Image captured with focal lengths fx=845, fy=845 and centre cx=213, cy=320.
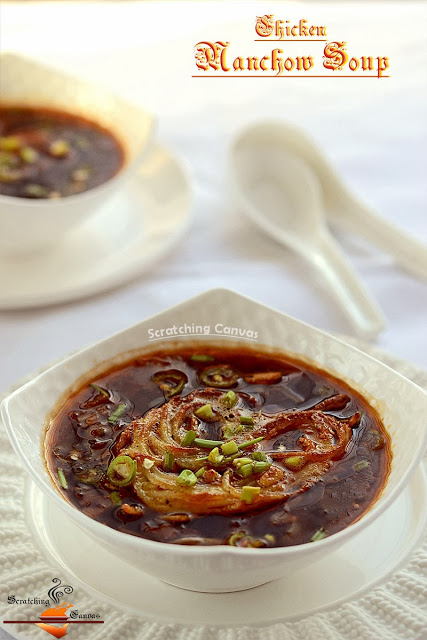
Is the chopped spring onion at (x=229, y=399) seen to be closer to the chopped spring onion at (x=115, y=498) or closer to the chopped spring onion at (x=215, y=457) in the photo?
the chopped spring onion at (x=215, y=457)

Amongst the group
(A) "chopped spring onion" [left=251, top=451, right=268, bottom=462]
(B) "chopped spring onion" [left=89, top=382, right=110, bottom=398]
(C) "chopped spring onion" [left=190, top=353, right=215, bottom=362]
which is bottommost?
(A) "chopped spring onion" [left=251, top=451, right=268, bottom=462]

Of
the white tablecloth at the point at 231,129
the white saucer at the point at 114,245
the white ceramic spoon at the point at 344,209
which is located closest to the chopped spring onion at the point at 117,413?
the white tablecloth at the point at 231,129

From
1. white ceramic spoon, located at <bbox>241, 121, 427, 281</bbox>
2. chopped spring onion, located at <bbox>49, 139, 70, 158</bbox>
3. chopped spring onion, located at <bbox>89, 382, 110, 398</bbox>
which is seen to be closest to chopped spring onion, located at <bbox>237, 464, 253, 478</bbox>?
chopped spring onion, located at <bbox>89, 382, 110, 398</bbox>

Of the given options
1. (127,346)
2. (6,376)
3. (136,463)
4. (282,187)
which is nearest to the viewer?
(136,463)

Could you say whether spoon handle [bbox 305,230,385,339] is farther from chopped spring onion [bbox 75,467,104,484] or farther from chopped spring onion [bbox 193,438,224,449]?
chopped spring onion [bbox 75,467,104,484]

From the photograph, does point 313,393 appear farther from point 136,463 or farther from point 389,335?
point 389,335

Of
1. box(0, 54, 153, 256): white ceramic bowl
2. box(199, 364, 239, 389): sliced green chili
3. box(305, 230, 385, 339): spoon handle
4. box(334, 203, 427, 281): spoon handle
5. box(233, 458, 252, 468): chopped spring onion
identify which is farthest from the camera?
box(334, 203, 427, 281): spoon handle

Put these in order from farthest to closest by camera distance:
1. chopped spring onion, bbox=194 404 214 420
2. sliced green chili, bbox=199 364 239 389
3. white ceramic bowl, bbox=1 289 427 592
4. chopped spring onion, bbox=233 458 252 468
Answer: sliced green chili, bbox=199 364 239 389, chopped spring onion, bbox=194 404 214 420, chopped spring onion, bbox=233 458 252 468, white ceramic bowl, bbox=1 289 427 592

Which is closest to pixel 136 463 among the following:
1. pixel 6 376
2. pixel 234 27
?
pixel 6 376
